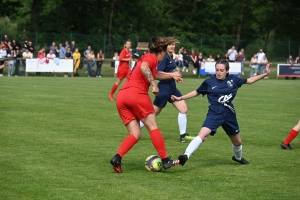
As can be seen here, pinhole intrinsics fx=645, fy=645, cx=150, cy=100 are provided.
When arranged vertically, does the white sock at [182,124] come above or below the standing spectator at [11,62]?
below

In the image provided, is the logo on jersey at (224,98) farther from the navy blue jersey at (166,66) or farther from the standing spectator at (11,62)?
the standing spectator at (11,62)

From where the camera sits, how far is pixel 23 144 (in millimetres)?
11062

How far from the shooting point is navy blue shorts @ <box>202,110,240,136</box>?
9.06 meters

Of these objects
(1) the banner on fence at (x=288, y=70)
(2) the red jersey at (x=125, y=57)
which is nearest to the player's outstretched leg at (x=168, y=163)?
(2) the red jersey at (x=125, y=57)

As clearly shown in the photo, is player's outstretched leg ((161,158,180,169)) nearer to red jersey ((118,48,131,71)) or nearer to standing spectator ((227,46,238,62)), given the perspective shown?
red jersey ((118,48,131,71))

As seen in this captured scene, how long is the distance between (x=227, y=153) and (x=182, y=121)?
1.83 metres

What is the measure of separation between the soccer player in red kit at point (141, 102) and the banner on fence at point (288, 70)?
104 feet

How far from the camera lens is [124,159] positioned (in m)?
9.83

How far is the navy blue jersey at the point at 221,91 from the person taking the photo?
9.21m

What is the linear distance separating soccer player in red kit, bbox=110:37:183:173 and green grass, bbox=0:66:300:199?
310mm

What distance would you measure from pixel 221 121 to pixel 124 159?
1.68 m

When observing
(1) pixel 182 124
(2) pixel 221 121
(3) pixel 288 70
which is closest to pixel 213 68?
(3) pixel 288 70

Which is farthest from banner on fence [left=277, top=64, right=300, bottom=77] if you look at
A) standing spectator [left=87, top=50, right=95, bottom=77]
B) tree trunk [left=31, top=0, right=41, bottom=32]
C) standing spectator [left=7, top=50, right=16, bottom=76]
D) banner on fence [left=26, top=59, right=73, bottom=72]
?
tree trunk [left=31, top=0, right=41, bottom=32]

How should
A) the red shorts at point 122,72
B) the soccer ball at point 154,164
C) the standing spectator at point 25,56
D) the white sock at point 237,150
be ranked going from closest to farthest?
the soccer ball at point 154,164 < the white sock at point 237,150 < the red shorts at point 122,72 < the standing spectator at point 25,56
